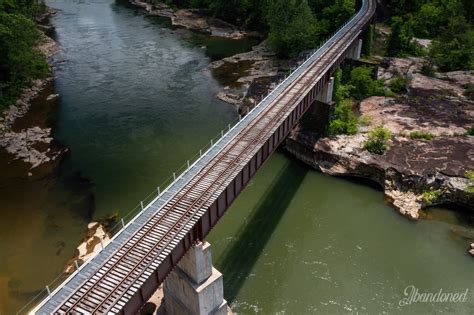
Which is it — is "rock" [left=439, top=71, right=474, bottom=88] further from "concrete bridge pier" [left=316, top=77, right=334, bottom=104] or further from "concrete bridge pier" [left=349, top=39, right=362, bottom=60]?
"concrete bridge pier" [left=316, top=77, right=334, bottom=104]

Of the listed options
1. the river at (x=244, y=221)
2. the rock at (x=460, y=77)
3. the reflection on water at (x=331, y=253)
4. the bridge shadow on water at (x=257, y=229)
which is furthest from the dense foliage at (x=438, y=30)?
the bridge shadow on water at (x=257, y=229)

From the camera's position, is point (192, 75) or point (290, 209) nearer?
point (290, 209)

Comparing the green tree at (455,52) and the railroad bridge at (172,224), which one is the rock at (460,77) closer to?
the green tree at (455,52)

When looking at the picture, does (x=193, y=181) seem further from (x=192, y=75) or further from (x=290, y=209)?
(x=192, y=75)

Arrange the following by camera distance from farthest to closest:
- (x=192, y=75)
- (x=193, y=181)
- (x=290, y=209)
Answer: (x=192, y=75), (x=290, y=209), (x=193, y=181)

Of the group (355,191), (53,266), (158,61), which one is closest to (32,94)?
(158,61)

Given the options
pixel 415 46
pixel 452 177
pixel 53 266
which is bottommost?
pixel 53 266

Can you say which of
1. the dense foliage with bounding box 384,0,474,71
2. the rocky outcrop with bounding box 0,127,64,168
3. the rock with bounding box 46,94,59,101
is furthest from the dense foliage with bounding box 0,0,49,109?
the dense foliage with bounding box 384,0,474,71
